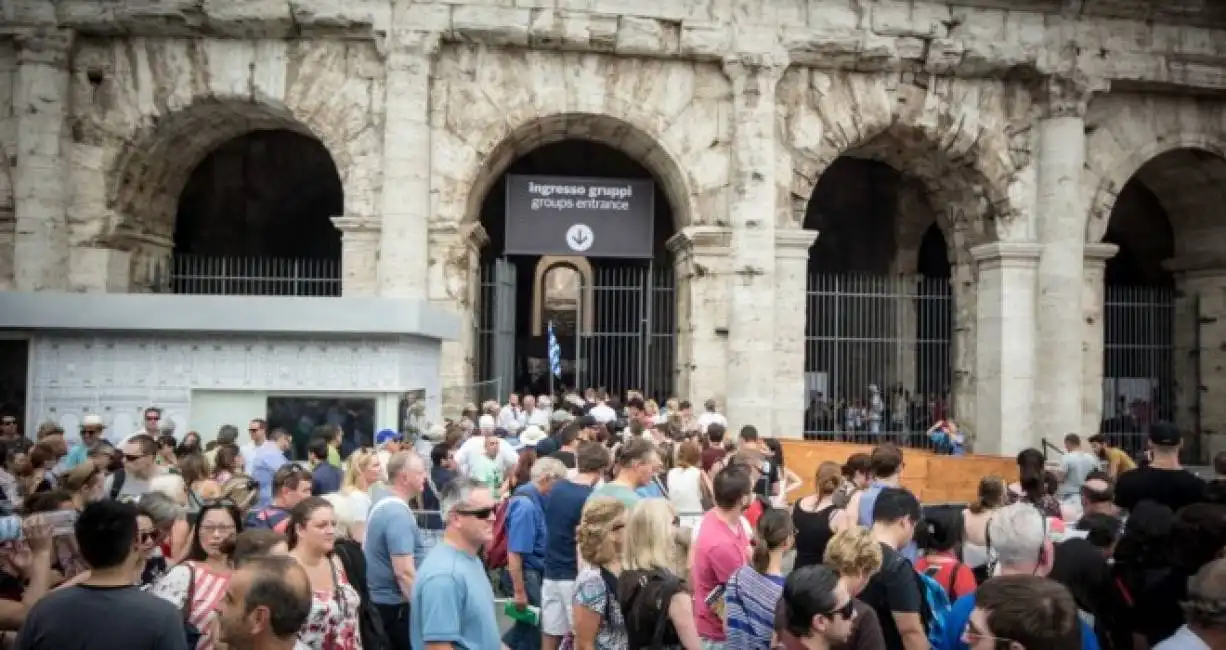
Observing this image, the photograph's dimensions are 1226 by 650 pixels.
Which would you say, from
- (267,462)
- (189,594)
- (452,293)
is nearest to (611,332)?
(452,293)

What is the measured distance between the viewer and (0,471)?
6.71 metres

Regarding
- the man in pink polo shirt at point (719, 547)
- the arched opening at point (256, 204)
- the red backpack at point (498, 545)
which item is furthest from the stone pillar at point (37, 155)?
the man in pink polo shirt at point (719, 547)

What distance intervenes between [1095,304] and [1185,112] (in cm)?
353

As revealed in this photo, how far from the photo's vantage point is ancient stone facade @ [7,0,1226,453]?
49.9 ft

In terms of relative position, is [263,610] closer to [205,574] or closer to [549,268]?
[205,574]

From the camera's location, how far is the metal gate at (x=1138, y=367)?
19688mm

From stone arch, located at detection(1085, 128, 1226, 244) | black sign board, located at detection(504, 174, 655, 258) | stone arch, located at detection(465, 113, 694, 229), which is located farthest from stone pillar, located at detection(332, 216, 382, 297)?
stone arch, located at detection(1085, 128, 1226, 244)

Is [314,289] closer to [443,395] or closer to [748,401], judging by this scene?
[443,395]

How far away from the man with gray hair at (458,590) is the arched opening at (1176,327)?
17134 millimetres

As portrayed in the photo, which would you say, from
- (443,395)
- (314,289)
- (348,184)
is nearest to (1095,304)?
(443,395)

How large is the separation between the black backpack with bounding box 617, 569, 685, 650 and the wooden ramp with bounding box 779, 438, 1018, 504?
966cm

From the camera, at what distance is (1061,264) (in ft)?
55.3

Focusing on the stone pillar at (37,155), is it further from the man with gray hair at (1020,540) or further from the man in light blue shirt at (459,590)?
Answer: the man with gray hair at (1020,540)

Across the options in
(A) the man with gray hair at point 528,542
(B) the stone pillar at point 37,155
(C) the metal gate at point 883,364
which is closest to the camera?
(A) the man with gray hair at point 528,542
